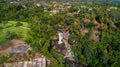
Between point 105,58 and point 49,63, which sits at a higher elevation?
point 49,63

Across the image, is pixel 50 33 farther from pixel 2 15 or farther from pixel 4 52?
pixel 2 15

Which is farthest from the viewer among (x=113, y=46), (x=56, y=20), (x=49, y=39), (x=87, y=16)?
(x=87, y=16)

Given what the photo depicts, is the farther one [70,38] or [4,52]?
[70,38]

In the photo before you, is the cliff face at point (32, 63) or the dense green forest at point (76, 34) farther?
the dense green forest at point (76, 34)

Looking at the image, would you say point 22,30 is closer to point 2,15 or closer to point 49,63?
point 49,63

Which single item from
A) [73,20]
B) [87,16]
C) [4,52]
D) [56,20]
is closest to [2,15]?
[56,20]

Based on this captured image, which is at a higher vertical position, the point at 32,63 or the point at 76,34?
the point at 32,63

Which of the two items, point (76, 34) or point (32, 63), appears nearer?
point (32, 63)

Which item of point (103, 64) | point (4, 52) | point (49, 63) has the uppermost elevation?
point (4, 52)

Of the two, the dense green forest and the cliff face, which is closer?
the cliff face

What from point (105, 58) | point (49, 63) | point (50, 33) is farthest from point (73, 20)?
point (49, 63)

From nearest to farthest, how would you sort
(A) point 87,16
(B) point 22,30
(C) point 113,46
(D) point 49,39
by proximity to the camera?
(B) point 22,30
(D) point 49,39
(C) point 113,46
(A) point 87,16
